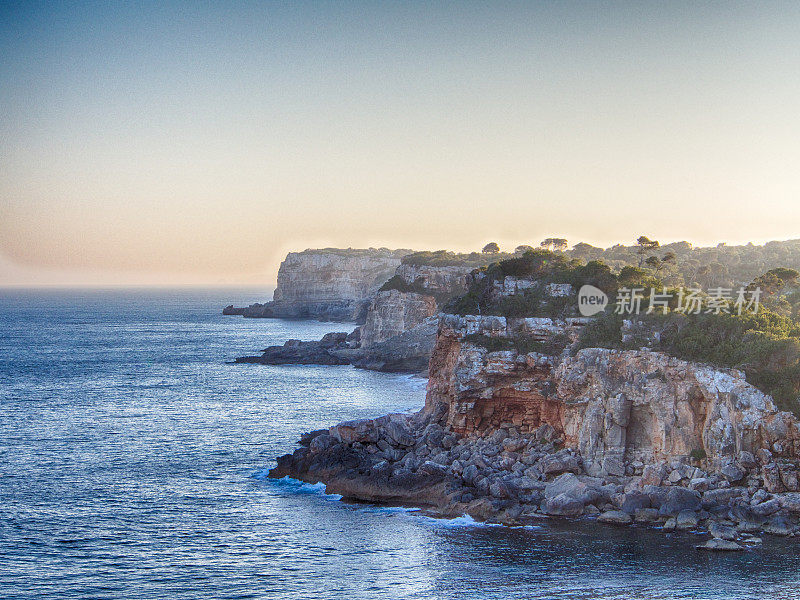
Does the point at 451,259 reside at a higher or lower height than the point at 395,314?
higher

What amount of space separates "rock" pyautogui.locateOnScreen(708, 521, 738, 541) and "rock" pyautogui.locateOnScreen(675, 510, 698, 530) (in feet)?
2.16

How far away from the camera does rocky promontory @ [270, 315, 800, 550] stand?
113 ft

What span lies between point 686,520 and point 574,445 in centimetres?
818

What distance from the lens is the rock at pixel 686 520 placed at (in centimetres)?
3316

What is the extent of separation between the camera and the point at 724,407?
120 ft

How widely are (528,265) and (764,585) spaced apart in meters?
29.0

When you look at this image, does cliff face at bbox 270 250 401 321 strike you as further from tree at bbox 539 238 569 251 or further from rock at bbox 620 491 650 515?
rock at bbox 620 491 650 515

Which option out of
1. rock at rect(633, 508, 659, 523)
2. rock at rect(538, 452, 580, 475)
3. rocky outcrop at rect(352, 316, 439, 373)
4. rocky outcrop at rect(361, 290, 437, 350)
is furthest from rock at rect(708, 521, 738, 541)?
rocky outcrop at rect(361, 290, 437, 350)

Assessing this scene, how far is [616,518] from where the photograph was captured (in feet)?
112

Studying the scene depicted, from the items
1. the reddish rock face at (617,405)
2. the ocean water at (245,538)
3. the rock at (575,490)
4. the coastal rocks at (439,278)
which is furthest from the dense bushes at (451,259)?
the rock at (575,490)

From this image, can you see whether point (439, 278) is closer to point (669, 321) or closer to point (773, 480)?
point (669, 321)

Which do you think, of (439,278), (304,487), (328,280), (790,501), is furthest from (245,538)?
(328,280)

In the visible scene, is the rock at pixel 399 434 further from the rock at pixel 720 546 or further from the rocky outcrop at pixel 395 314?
the rocky outcrop at pixel 395 314

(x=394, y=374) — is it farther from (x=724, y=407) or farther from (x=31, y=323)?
(x=31, y=323)
